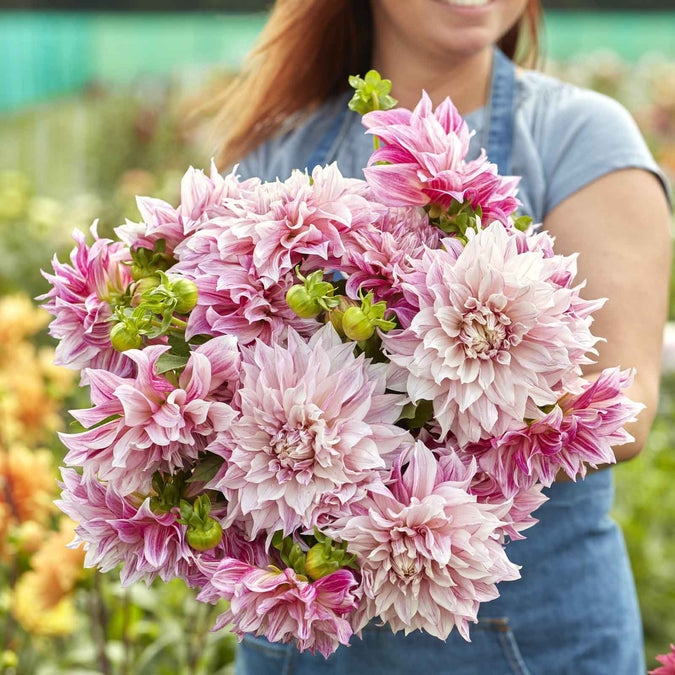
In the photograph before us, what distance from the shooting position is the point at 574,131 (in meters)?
1.06

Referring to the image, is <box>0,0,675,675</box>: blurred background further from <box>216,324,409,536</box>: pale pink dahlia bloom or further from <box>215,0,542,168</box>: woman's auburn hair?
<box>216,324,409,536</box>: pale pink dahlia bloom

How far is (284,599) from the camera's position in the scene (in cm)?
58

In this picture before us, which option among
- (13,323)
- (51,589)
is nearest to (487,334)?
(51,589)

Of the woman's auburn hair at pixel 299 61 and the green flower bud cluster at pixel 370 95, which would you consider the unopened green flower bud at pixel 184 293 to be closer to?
the green flower bud cluster at pixel 370 95

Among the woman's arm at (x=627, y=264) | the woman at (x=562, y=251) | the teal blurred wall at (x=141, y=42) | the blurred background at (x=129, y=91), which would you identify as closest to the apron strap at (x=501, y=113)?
the woman at (x=562, y=251)

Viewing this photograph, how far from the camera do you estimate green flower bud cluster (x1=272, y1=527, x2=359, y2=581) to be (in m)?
0.58

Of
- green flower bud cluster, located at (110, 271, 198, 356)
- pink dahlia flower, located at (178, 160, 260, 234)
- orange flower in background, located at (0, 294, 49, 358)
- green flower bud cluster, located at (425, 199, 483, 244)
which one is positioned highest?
green flower bud cluster, located at (425, 199, 483, 244)

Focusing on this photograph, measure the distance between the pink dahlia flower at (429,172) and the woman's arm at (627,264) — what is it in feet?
1.09

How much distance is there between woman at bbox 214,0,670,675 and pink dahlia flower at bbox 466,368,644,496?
28 cm

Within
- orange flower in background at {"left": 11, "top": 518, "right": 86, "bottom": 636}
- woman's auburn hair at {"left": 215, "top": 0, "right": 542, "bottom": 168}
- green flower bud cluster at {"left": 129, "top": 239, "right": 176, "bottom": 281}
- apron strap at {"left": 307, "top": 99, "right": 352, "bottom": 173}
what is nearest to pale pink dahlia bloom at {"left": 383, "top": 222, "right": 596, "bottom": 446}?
green flower bud cluster at {"left": 129, "top": 239, "right": 176, "bottom": 281}

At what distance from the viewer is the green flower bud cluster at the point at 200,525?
1.94 ft

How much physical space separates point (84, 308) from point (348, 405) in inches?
9.2

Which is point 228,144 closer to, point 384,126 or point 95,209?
point 384,126

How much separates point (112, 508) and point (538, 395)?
1.01ft
